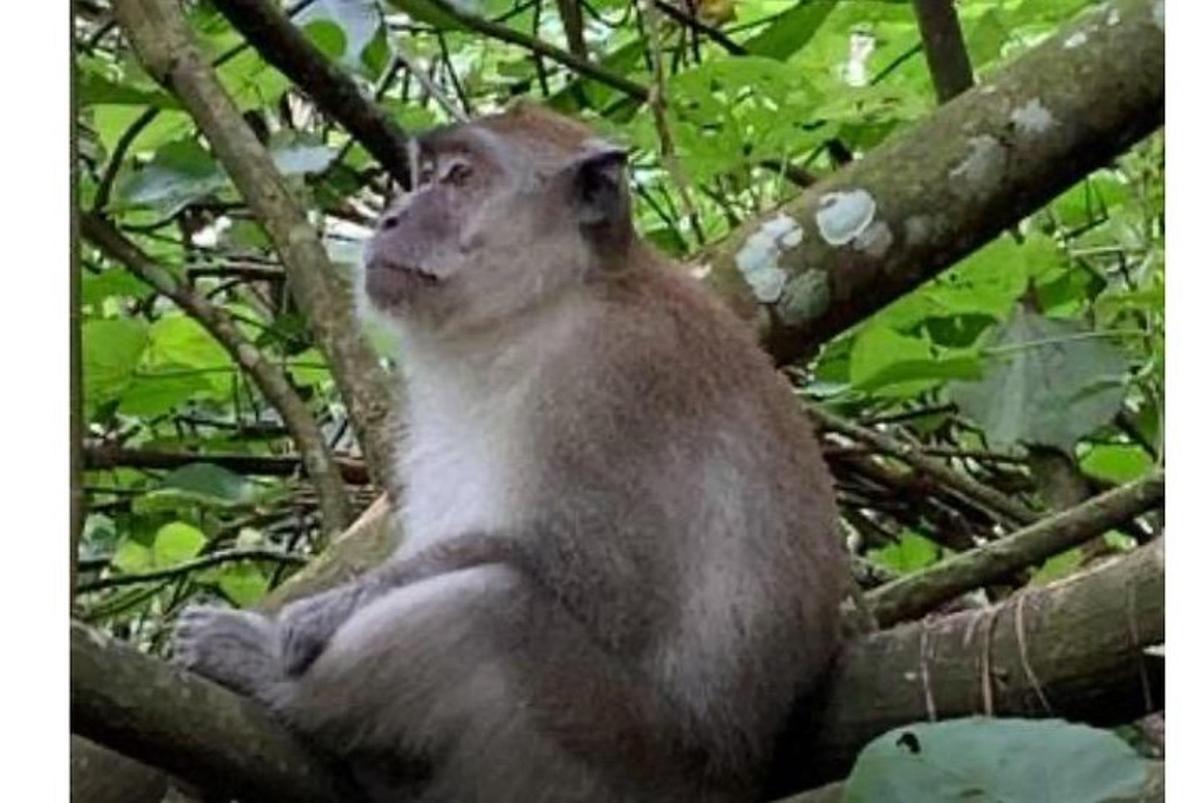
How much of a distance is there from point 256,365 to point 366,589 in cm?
67

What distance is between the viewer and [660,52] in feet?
10.6

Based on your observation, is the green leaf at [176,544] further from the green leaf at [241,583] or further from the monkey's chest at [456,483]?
the monkey's chest at [456,483]

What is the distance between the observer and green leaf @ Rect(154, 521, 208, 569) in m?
3.49

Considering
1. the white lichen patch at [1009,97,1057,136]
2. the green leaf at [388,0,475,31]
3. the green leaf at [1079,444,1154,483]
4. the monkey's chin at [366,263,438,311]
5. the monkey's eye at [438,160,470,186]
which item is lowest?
the green leaf at [1079,444,1154,483]

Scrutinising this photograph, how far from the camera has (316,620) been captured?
8.56 feet

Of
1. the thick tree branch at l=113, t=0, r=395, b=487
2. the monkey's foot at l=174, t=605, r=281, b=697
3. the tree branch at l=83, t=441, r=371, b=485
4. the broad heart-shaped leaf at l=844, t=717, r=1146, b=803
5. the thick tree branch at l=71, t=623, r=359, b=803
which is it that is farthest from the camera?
the tree branch at l=83, t=441, r=371, b=485

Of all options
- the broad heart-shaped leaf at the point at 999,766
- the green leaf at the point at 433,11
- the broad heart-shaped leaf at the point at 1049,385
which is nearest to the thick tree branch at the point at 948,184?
the broad heart-shaped leaf at the point at 1049,385

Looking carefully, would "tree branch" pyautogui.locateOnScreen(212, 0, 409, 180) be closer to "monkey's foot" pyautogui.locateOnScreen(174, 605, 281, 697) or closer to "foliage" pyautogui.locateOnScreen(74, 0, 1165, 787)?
"foliage" pyautogui.locateOnScreen(74, 0, 1165, 787)

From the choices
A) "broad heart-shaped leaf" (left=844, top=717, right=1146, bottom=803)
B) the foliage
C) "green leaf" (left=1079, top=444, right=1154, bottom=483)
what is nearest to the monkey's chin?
the foliage

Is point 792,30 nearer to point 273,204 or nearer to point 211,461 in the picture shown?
point 273,204

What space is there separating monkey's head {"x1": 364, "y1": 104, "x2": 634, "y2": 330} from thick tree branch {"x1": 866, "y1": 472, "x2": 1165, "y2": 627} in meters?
0.50

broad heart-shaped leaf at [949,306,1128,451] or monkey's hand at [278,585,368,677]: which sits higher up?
monkey's hand at [278,585,368,677]
